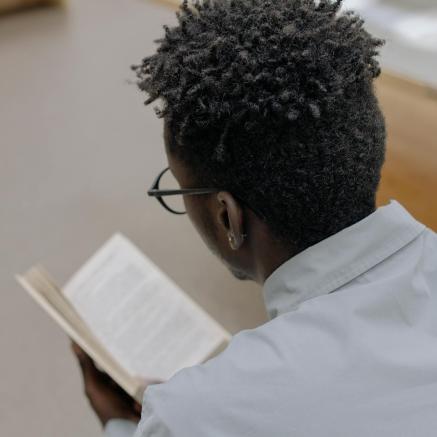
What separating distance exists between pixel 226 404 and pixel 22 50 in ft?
5.49

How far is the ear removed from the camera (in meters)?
0.67

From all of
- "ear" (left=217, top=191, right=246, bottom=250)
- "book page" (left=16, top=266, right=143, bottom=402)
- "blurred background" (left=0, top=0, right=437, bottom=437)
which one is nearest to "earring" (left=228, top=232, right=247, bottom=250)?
"ear" (left=217, top=191, right=246, bottom=250)

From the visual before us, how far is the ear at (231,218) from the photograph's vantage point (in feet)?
2.19

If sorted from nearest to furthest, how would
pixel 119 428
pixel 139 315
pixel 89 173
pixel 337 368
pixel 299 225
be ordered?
pixel 337 368 < pixel 299 225 < pixel 119 428 < pixel 139 315 < pixel 89 173

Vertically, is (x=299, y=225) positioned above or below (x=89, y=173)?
below

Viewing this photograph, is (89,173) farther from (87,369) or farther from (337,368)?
(337,368)

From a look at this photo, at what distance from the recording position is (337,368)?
0.55 metres

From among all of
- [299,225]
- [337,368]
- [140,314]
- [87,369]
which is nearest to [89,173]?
[140,314]

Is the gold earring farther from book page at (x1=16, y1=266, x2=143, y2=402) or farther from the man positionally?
book page at (x1=16, y1=266, x2=143, y2=402)

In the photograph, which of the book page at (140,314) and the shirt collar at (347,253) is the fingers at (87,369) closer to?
the book page at (140,314)

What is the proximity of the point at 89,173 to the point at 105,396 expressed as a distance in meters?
0.67

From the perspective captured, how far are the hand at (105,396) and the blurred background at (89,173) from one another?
0.11 meters

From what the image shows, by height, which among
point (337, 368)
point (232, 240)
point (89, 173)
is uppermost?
point (89, 173)

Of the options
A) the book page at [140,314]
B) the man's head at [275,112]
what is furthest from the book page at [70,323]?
the man's head at [275,112]
